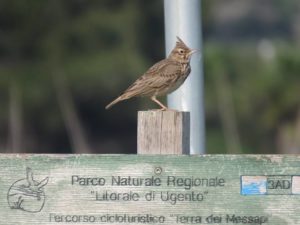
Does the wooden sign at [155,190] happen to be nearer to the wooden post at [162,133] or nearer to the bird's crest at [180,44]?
the wooden post at [162,133]

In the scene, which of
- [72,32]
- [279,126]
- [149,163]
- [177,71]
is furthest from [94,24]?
[149,163]

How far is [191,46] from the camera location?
7.59 metres

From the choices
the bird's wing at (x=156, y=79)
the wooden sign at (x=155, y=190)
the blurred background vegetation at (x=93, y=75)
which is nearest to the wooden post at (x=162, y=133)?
the wooden sign at (x=155, y=190)

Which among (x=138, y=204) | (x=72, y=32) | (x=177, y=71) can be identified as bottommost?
(x=138, y=204)

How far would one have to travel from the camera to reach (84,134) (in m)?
36.2

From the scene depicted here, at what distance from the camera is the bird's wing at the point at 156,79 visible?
28.9 feet

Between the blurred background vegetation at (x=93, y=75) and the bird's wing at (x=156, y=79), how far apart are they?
18.3 metres

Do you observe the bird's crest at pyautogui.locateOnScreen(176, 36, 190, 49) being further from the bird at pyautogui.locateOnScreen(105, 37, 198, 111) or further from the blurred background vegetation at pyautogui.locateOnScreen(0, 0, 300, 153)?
the blurred background vegetation at pyautogui.locateOnScreen(0, 0, 300, 153)

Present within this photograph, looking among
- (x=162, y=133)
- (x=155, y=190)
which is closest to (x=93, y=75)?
(x=162, y=133)

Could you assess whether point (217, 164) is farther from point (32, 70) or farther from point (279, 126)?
point (32, 70)

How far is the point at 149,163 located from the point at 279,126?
69.6 ft

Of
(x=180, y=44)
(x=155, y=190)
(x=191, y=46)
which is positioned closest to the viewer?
(x=155, y=190)

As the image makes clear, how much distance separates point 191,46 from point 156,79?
4.40 ft

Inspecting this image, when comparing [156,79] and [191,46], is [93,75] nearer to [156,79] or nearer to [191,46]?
[156,79]
